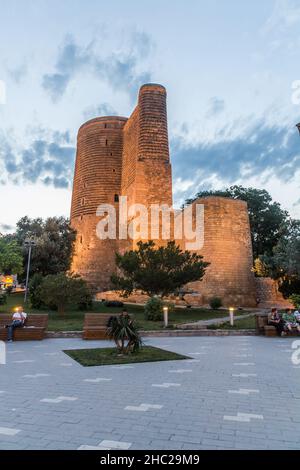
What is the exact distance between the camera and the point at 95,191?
33.8 m

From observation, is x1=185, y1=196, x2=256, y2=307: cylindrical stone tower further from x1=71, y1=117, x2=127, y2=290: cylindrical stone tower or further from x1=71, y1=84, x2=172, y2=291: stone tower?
x1=71, y1=117, x2=127, y2=290: cylindrical stone tower

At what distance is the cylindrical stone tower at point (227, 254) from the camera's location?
977 inches

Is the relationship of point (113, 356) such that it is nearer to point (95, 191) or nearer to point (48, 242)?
point (48, 242)

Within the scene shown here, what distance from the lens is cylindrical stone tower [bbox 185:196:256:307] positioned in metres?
24.8

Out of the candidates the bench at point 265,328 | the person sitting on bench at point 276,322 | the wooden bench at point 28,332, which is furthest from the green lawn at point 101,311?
the person sitting on bench at point 276,322

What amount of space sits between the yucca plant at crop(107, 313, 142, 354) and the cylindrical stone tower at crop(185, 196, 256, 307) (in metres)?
17.9

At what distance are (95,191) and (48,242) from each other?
9214 millimetres

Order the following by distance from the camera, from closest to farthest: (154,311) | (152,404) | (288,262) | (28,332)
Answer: (152,404) < (28,332) < (154,311) < (288,262)

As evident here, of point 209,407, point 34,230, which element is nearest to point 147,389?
point 209,407

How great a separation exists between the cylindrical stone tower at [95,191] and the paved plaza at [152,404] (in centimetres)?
2568

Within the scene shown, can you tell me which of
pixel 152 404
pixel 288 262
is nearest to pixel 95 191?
pixel 288 262

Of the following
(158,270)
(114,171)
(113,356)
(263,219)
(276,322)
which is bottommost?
(113,356)
